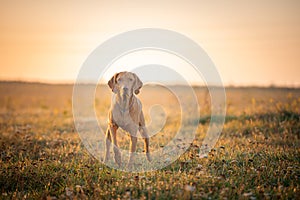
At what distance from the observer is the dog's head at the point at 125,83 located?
735 cm

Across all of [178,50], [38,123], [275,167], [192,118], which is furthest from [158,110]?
[275,167]

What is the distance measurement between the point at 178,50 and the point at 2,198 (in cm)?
622

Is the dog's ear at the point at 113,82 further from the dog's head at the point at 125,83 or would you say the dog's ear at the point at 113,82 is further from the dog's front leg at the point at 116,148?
the dog's front leg at the point at 116,148

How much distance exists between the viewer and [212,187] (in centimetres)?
548

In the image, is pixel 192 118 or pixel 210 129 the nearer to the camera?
pixel 210 129

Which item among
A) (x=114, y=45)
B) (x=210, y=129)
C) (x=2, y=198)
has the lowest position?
(x=2, y=198)

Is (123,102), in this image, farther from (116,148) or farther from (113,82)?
(116,148)

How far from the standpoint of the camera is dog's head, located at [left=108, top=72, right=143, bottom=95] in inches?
289

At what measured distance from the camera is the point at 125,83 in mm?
7387

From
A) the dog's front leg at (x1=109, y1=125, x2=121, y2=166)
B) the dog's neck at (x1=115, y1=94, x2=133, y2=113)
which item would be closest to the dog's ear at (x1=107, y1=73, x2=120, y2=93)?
the dog's neck at (x1=115, y1=94, x2=133, y2=113)

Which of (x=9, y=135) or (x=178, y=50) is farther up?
(x=178, y=50)

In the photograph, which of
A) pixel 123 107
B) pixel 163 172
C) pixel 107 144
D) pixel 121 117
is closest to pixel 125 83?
pixel 123 107

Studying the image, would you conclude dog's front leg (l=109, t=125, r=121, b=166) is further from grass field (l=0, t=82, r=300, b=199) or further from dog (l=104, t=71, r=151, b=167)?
grass field (l=0, t=82, r=300, b=199)

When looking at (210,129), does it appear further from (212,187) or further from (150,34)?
(212,187)
